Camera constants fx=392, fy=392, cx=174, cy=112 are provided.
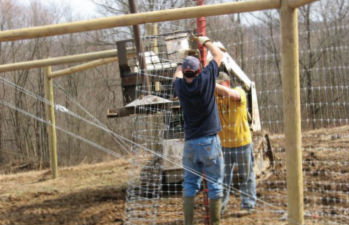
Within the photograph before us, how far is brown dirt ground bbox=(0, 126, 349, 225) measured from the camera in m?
4.94

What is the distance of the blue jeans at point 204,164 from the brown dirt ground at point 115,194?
0.93m

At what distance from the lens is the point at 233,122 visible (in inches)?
195

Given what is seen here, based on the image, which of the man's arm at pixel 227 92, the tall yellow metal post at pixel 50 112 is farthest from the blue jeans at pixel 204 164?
the tall yellow metal post at pixel 50 112

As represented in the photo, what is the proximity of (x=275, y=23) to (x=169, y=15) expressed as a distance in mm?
15737

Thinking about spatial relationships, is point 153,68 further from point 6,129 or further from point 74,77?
point 74,77

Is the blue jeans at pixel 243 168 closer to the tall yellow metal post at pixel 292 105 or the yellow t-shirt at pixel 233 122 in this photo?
the yellow t-shirt at pixel 233 122

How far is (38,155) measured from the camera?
14969 mm

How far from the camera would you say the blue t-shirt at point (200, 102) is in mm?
3846

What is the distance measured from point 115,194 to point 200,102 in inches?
129

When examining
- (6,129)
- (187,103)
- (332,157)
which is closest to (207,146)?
(187,103)

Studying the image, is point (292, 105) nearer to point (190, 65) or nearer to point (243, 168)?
point (190, 65)

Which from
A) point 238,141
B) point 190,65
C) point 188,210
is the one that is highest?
point 190,65

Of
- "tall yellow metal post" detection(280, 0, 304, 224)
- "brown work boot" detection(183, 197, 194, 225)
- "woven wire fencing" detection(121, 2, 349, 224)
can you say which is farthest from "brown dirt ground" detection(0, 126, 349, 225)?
"tall yellow metal post" detection(280, 0, 304, 224)

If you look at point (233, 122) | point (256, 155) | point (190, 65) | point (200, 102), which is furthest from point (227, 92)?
point (256, 155)
